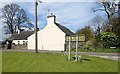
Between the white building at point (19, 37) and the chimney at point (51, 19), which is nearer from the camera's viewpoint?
the chimney at point (51, 19)

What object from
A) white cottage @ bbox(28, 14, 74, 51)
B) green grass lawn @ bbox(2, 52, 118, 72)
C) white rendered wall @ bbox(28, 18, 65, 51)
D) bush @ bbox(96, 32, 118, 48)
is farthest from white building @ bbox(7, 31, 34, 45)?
green grass lawn @ bbox(2, 52, 118, 72)

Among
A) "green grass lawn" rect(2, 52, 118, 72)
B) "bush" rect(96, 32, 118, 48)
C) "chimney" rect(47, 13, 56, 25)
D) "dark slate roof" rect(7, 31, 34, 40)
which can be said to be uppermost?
"chimney" rect(47, 13, 56, 25)

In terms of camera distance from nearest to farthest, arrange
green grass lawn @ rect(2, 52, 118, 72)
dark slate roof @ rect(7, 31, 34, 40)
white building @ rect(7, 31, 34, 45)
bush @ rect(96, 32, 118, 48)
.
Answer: green grass lawn @ rect(2, 52, 118, 72), bush @ rect(96, 32, 118, 48), white building @ rect(7, 31, 34, 45), dark slate roof @ rect(7, 31, 34, 40)

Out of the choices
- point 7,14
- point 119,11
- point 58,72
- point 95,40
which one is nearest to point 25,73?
point 58,72

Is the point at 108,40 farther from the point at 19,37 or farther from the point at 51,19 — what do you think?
the point at 19,37

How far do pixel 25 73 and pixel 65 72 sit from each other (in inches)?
80.5

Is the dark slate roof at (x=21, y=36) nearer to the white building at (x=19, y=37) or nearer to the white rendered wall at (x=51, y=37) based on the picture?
the white building at (x=19, y=37)

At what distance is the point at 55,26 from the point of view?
50.0 m

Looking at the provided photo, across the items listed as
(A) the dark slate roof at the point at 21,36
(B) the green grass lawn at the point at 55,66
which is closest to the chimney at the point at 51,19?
(A) the dark slate roof at the point at 21,36

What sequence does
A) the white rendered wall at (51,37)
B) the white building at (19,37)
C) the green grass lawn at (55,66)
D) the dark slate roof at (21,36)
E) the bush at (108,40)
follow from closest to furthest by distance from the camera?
the green grass lawn at (55,66) < the bush at (108,40) < the white rendered wall at (51,37) < the white building at (19,37) < the dark slate roof at (21,36)

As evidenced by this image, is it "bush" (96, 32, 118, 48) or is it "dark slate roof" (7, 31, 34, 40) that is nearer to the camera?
"bush" (96, 32, 118, 48)

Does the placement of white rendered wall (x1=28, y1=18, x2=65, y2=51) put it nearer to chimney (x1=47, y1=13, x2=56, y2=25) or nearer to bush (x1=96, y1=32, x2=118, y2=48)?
chimney (x1=47, y1=13, x2=56, y2=25)

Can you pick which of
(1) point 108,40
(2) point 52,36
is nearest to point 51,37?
(2) point 52,36

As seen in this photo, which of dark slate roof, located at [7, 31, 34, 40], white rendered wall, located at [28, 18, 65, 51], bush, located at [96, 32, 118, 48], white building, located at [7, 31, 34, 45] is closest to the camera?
bush, located at [96, 32, 118, 48]
